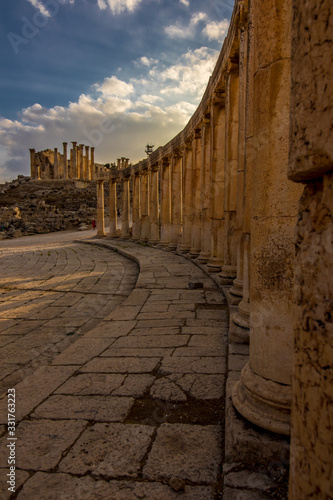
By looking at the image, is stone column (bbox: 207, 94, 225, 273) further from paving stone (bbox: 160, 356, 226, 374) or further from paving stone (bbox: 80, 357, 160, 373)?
paving stone (bbox: 80, 357, 160, 373)

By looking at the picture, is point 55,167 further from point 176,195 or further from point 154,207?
point 176,195

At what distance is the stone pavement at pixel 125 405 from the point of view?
1883 millimetres

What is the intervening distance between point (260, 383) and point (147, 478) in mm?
841

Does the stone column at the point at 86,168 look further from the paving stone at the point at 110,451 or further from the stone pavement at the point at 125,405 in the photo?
the paving stone at the point at 110,451

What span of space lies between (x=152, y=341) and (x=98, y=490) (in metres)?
2.12

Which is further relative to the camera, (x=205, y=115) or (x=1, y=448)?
(x=205, y=115)

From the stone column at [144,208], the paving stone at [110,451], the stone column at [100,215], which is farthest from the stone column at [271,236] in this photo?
the stone column at [100,215]

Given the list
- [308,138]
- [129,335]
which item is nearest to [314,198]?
[308,138]

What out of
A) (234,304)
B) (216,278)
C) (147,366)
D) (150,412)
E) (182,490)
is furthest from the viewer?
(216,278)

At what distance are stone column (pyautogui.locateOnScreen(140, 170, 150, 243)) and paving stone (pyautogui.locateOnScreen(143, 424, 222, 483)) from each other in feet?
51.2

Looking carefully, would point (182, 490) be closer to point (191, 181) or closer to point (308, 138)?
point (308, 138)

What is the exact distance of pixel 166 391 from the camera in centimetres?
280

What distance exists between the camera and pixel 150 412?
8.25ft

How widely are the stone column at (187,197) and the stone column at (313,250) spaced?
1067cm
